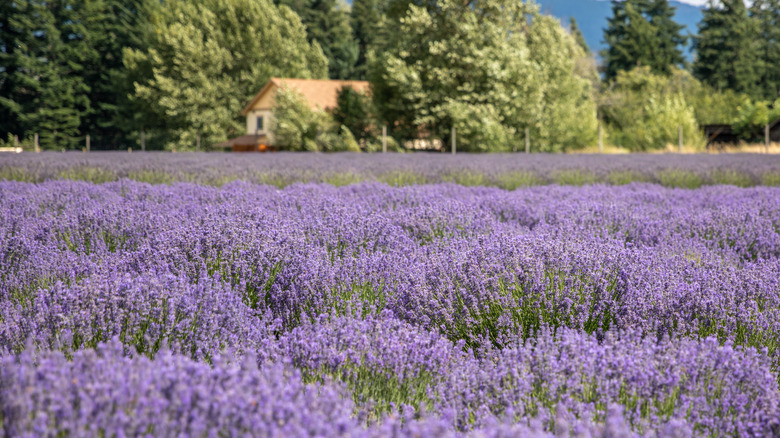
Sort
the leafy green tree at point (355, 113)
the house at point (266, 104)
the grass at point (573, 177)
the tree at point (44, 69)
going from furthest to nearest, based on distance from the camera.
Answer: the tree at point (44, 69) < the house at point (266, 104) < the leafy green tree at point (355, 113) < the grass at point (573, 177)

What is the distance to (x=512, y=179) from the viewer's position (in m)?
8.92

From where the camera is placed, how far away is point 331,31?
156 feet

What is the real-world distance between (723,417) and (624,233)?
261 centimetres

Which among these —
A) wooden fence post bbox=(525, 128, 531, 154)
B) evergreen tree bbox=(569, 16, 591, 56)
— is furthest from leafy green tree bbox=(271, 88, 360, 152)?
evergreen tree bbox=(569, 16, 591, 56)

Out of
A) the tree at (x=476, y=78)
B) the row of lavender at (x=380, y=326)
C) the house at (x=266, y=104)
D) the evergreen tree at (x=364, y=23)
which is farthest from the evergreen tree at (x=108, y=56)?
the row of lavender at (x=380, y=326)

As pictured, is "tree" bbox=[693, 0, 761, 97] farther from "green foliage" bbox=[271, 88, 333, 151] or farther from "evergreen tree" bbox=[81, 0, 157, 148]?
"evergreen tree" bbox=[81, 0, 157, 148]

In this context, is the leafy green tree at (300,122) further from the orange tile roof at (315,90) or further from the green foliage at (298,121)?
the orange tile roof at (315,90)

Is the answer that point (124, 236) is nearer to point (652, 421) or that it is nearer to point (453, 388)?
point (453, 388)

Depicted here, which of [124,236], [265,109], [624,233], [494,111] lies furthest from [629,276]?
[265,109]

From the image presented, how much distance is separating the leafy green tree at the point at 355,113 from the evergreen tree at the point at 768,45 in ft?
101

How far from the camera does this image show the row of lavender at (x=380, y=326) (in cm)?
126

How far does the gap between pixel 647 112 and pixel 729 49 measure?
14455 millimetres

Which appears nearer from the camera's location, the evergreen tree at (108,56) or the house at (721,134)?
the house at (721,134)

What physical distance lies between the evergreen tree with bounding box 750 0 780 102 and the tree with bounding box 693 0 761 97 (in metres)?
0.46
